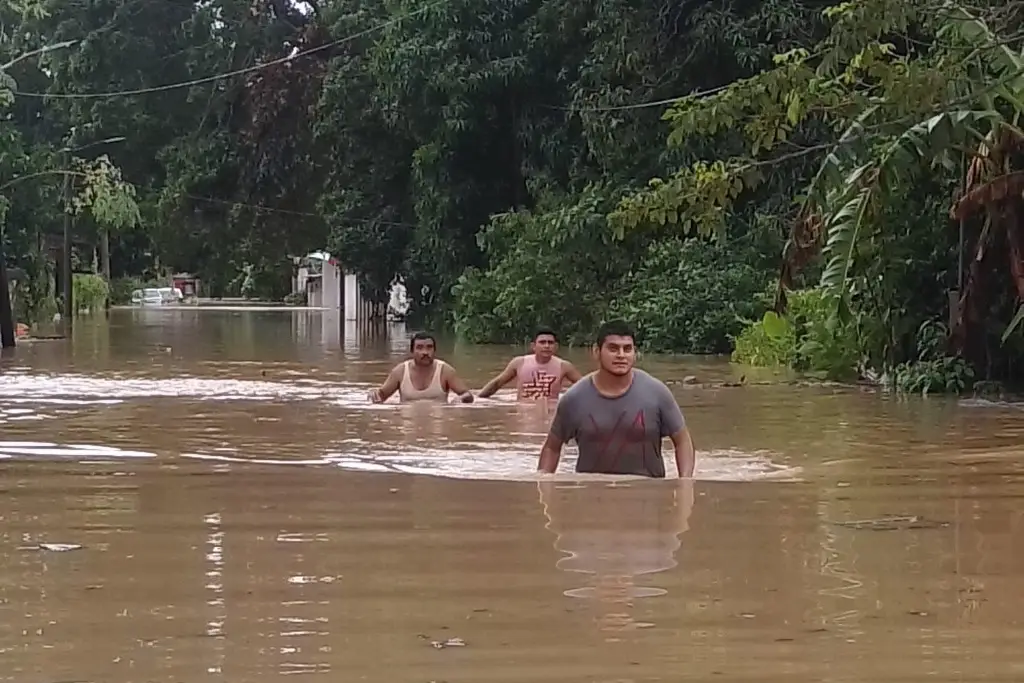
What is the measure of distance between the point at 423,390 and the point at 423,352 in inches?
16.3

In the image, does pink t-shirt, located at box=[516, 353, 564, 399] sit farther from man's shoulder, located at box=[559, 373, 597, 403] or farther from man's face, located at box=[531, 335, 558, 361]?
man's shoulder, located at box=[559, 373, 597, 403]

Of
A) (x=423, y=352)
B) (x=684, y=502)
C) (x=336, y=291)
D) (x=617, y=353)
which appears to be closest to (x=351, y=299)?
(x=336, y=291)

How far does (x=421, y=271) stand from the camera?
141ft

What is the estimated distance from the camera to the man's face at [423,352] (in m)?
16.6

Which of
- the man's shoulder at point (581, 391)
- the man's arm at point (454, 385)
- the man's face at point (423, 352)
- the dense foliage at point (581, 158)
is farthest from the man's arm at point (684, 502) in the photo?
the man's face at point (423, 352)

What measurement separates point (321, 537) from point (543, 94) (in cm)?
2799

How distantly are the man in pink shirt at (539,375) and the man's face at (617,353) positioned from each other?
21.6 ft

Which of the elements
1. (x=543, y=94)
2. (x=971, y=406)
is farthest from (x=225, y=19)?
(x=971, y=406)

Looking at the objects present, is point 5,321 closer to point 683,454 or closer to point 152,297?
point 683,454

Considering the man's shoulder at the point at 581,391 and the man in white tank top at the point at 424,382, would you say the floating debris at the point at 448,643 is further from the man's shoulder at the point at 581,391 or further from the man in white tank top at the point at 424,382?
the man in white tank top at the point at 424,382

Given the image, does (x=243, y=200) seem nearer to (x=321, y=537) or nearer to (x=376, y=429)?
(x=376, y=429)

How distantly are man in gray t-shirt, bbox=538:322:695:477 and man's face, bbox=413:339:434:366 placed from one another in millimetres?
6864

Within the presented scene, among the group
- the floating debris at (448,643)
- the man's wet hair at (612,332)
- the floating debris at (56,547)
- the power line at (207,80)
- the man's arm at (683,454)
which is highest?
the power line at (207,80)

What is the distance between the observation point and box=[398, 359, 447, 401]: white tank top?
16.5m
